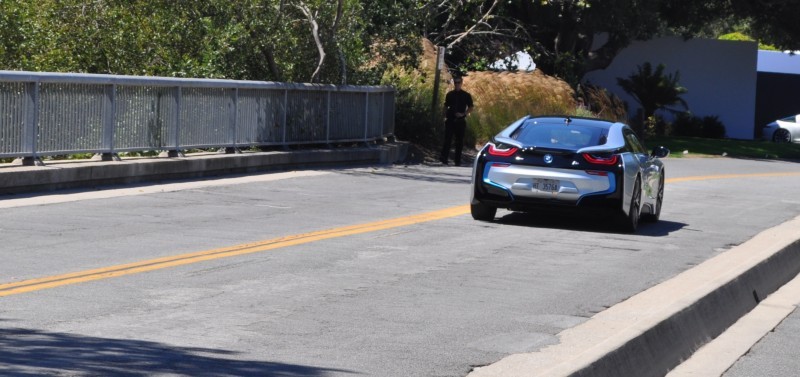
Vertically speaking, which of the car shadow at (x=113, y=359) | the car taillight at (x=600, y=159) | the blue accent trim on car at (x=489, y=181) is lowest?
the car shadow at (x=113, y=359)

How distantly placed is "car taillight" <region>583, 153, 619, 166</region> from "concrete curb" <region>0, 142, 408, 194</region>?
259 inches

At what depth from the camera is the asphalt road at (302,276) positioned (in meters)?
7.30

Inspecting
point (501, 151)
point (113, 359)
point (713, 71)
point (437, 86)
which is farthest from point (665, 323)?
point (713, 71)

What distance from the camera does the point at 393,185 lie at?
2123cm

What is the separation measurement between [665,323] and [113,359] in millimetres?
3850

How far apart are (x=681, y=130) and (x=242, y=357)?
44872 mm

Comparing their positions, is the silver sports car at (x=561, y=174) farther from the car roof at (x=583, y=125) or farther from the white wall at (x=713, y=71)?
the white wall at (x=713, y=71)

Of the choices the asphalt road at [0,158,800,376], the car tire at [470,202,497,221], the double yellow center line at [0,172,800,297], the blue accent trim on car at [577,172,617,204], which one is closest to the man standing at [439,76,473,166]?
the asphalt road at [0,158,800,376]

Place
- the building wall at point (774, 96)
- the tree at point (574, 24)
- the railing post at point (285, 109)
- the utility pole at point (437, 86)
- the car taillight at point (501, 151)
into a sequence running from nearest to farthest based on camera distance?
the car taillight at point (501, 151) → the railing post at point (285, 109) → the utility pole at point (437, 86) → the tree at point (574, 24) → the building wall at point (774, 96)

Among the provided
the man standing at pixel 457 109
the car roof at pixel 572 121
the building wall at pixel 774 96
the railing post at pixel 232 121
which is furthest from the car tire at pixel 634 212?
the building wall at pixel 774 96

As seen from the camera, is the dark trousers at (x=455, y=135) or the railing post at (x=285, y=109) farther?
the dark trousers at (x=455, y=135)

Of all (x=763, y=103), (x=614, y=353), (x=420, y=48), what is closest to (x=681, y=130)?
(x=763, y=103)

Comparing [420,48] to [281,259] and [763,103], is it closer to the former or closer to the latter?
[281,259]

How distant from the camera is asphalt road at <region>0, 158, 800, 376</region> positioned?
287 inches
